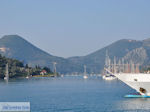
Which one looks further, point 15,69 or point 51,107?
point 15,69

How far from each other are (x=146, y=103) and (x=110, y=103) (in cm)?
509

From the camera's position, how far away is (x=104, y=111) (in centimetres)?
4875

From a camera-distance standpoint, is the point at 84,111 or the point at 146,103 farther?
the point at 146,103

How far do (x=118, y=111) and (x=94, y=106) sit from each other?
5.76 m

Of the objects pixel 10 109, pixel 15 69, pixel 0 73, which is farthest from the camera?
pixel 15 69

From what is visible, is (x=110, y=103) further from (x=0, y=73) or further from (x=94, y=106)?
(x=0, y=73)

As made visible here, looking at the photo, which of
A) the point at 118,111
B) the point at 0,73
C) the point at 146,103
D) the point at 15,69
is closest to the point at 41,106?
the point at 118,111

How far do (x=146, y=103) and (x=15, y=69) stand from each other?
488 ft

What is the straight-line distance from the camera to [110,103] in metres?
56.2

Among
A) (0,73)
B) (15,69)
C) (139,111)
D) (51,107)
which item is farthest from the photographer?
(15,69)

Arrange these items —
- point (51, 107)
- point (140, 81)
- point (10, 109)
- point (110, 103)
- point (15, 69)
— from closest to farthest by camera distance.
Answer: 1. point (10, 109)
2. point (51, 107)
3. point (110, 103)
4. point (140, 81)
5. point (15, 69)

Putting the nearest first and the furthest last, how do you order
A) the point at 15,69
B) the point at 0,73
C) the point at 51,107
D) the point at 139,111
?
1. the point at 139,111
2. the point at 51,107
3. the point at 0,73
4. the point at 15,69

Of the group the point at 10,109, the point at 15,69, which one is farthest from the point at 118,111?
the point at 15,69

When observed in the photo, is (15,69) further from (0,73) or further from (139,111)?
(139,111)
